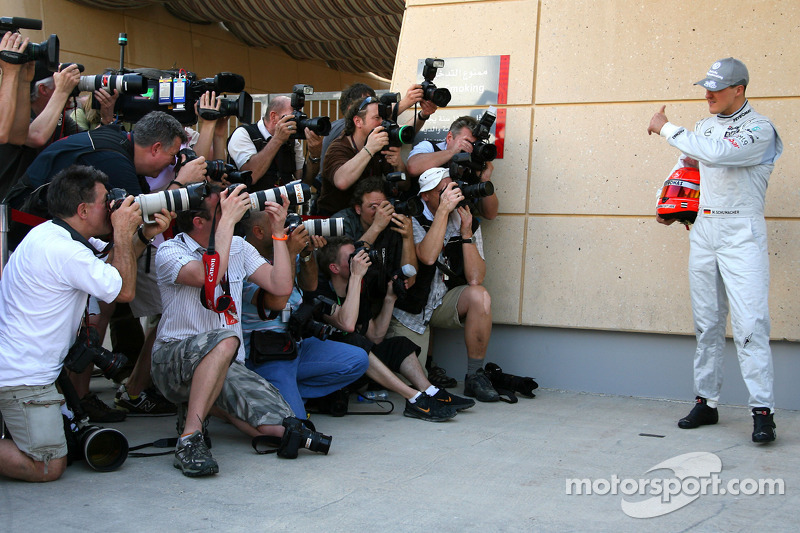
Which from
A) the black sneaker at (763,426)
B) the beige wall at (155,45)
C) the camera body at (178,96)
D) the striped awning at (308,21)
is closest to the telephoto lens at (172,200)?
the camera body at (178,96)

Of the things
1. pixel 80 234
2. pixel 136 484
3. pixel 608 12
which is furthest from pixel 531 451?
pixel 608 12

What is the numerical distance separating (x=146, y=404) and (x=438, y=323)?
200 centimetres

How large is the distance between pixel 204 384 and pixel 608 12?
3.75 metres

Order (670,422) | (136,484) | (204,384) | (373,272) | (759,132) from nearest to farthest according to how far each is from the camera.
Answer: (136,484), (204,384), (759,132), (670,422), (373,272)

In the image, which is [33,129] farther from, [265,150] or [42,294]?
[265,150]

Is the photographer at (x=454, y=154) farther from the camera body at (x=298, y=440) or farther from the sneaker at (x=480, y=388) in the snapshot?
the camera body at (x=298, y=440)

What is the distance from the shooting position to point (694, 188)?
4586 millimetres

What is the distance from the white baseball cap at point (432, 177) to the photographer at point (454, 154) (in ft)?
0.22

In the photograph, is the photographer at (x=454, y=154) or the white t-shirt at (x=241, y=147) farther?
the photographer at (x=454, y=154)

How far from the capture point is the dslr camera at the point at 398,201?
5250 mm

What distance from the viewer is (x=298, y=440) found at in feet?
12.4

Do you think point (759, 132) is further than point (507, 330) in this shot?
No

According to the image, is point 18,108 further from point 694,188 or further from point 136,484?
point 694,188

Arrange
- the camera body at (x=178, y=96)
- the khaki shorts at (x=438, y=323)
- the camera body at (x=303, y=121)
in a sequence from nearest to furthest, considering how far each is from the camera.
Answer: the camera body at (x=178, y=96) < the camera body at (x=303, y=121) < the khaki shorts at (x=438, y=323)
